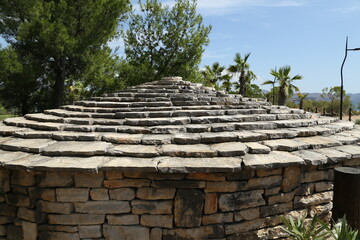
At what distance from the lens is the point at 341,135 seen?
4.43 metres

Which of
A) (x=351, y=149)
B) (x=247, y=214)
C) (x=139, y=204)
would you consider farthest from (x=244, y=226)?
(x=351, y=149)

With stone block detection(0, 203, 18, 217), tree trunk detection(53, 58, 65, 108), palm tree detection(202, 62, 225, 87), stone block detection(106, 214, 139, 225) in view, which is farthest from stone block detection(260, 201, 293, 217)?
palm tree detection(202, 62, 225, 87)

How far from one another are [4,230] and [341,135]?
499cm

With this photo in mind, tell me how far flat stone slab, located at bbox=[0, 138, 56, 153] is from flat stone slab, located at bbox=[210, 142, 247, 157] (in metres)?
2.04

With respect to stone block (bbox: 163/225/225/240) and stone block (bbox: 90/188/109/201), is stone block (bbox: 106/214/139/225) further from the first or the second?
stone block (bbox: 163/225/225/240)

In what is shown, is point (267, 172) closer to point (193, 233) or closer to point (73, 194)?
point (193, 233)

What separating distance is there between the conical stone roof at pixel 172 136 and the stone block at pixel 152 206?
0.46 meters

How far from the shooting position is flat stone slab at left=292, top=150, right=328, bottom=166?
3.19 m

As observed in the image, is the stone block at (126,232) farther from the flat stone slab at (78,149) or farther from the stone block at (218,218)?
the flat stone slab at (78,149)

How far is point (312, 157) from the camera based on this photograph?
3.27 metres

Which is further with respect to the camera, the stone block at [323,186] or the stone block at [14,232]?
the stone block at [323,186]

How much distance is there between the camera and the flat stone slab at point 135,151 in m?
3.05

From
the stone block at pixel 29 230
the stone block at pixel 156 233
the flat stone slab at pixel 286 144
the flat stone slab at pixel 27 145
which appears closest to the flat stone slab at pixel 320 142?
the flat stone slab at pixel 286 144

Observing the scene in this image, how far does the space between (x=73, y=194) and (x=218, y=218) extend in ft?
5.30
